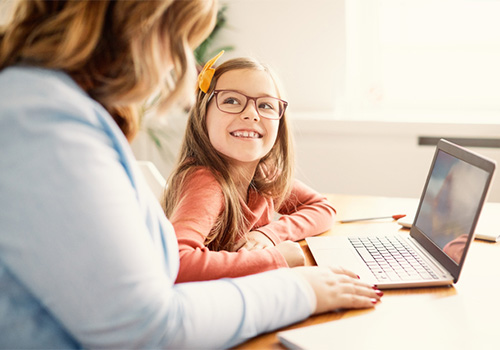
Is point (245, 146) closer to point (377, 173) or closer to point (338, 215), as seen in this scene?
point (338, 215)

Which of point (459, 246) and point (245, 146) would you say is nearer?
point (459, 246)

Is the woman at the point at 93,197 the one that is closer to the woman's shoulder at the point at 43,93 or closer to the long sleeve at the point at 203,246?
the woman's shoulder at the point at 43,93

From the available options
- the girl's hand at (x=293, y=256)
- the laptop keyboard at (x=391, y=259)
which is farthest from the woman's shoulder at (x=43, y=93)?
the laptop keyboard at (x=391, y=259)

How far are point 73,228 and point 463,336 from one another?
613 millimetres

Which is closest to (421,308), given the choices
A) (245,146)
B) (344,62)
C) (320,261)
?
(320,261)

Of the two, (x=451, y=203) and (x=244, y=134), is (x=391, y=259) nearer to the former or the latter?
(x=451, y=203)

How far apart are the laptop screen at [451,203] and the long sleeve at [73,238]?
0.56m

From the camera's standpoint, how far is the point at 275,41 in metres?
2.81

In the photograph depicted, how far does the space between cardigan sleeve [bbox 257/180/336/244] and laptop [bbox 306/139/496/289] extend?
0.05 metres

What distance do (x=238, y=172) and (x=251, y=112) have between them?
0.60 feet

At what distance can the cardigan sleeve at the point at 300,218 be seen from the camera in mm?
1312

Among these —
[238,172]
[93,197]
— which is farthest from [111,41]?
[238,172]

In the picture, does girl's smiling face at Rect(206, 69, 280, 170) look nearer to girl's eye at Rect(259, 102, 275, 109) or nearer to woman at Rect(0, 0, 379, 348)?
girl's eye at Rect(259, 102, 275, 109)

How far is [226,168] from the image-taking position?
135 centimetres
